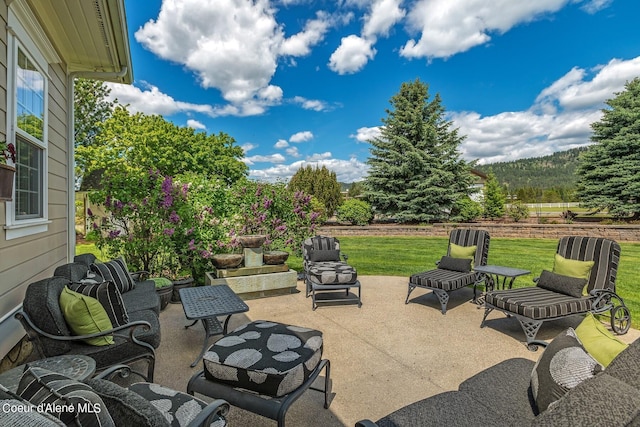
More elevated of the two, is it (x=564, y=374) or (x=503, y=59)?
(x=503, y=59)

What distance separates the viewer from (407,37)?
11203 millimetres

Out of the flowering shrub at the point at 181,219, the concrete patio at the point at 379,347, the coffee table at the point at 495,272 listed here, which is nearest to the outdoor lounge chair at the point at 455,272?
the coffee table at the point at 495,272

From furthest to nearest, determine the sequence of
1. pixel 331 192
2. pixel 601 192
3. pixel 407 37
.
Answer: pixel 331 192
pixel 601 192
pixel 407 37

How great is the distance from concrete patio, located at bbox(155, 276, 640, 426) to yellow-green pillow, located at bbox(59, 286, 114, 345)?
70cm

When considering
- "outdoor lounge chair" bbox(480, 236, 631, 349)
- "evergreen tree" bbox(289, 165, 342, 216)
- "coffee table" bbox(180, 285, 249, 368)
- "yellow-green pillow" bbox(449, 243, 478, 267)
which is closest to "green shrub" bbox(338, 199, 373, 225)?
"evergreen tree" bbox(289, 165, 342, 216)

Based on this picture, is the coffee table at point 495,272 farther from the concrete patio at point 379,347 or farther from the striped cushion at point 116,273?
the striped cushion at point 116,273

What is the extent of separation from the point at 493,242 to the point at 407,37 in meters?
7.87

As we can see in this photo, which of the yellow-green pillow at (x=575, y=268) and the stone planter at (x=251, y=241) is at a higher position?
the stone planter at (x=251, y=241)

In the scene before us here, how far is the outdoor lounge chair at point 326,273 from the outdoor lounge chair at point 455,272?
94 cm

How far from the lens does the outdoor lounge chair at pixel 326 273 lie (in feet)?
15.7

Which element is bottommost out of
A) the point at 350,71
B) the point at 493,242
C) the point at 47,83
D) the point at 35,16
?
the point at 493,242

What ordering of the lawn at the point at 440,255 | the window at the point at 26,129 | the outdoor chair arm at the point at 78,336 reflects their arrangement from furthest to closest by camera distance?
the lawn at the point at 440,255, the window at the point at 26,129, the outdoor chair arm at the point at 78,336

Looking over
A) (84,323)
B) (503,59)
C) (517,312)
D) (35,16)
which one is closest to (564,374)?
(517,312)

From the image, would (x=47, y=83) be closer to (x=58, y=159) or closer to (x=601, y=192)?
(x=58, y=159)
